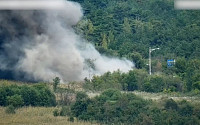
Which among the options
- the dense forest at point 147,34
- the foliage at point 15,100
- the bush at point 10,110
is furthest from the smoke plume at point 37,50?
the bush at point 10,110

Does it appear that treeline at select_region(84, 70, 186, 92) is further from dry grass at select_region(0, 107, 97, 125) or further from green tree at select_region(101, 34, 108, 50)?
green tree at select_region(101, 34, 108, 50)

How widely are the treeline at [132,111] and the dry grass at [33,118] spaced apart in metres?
0.75

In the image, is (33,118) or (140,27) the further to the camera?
(140,27)

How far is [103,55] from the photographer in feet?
152

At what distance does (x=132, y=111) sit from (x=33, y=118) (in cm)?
404

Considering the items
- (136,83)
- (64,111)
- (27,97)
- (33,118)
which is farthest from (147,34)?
(33,118)

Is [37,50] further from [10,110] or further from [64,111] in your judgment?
[64,111]

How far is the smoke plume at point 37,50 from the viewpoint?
4131cm

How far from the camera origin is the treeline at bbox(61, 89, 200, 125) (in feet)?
92.4

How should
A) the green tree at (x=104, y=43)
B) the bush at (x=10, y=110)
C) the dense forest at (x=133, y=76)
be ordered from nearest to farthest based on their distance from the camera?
the dense forest at (x=133, y=76) → the bush at (x=10, y=110) → the green tree at (x=104, y=43)

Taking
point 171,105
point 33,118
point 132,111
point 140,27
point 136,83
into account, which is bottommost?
point 33,118

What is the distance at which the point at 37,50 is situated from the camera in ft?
139

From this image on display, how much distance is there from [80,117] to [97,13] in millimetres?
25101

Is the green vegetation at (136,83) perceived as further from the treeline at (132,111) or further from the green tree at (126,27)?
the green tree at (126,27)
